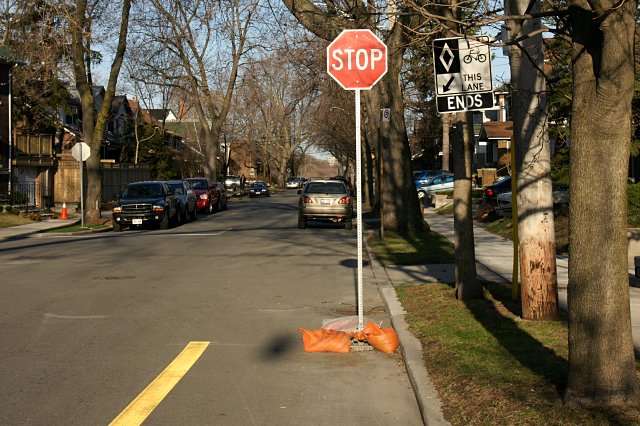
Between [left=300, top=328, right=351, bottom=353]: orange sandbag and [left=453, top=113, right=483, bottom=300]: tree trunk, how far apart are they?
265cm

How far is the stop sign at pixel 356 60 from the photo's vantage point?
8812mm

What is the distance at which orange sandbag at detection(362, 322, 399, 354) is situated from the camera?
8383mm

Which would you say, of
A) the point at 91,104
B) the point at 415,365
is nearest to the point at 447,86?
the point at 415,365

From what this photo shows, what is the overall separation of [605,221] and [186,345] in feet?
16.9

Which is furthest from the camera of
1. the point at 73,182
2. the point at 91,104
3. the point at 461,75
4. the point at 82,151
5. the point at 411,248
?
the point at 73,182

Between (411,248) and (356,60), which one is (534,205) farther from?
(411,248)

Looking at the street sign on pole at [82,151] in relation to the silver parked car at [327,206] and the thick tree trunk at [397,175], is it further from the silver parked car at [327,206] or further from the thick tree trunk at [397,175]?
the thick tree trunk at [397,175]

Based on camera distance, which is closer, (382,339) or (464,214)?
A: (382,339)

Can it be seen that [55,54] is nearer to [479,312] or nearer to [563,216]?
[563,216]

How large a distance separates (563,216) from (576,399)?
17.0 meters

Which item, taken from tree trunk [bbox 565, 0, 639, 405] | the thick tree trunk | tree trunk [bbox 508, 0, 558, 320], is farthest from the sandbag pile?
the thick tree trunk

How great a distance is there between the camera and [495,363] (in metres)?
7.07

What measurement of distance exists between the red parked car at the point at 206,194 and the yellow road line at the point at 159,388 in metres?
30.5

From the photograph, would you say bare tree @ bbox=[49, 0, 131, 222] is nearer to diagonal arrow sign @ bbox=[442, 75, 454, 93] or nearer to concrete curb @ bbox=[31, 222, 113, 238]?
concrete curb @ bbox=[31, 222, 113, 238]
